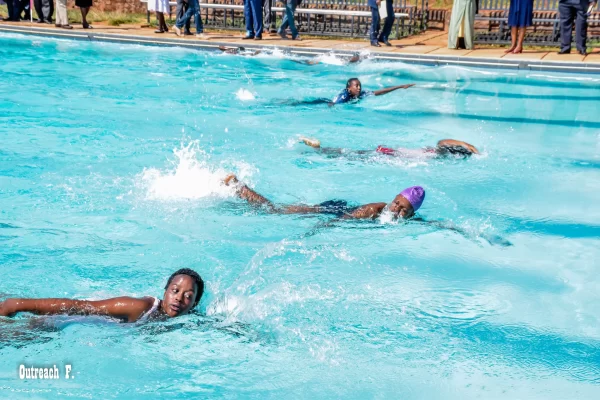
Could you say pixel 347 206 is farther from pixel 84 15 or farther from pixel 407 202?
pixel 84 15

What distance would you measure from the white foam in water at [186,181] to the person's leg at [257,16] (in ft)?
30.7

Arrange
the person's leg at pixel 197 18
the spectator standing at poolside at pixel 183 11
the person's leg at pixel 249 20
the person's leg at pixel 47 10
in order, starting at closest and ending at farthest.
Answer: the person's leg at pixel 249 20 < the person's leg at pixel 197 18 < the spectator standing at poolside at pixel 183 11 < the person's leg at pixel 47 10

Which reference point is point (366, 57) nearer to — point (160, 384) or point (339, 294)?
point (339, 294)

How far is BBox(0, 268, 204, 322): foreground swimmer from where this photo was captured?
5238 millimetres

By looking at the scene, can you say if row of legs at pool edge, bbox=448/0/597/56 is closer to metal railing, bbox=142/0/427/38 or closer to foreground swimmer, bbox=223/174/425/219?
metal railing, bbox=142/0/427/38

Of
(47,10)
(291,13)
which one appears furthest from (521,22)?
(47,10)

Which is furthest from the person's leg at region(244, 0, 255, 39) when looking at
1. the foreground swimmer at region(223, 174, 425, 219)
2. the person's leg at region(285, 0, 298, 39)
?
the foreground swimmer at region(223, 174, 425, 219)

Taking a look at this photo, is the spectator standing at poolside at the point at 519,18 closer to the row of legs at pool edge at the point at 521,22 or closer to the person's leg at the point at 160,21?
the row of legs at pool edge at the point at 521,22

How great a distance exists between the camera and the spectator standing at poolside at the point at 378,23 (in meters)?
17.2

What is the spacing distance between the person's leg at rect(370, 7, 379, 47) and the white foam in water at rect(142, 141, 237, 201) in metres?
8.88

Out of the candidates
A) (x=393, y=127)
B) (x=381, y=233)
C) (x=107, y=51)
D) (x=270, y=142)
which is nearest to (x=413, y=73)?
(x=393, y=127)

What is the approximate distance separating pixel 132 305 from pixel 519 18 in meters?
12.8

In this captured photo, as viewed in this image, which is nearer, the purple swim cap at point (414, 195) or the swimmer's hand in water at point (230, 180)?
the purple swim cap at point (414, 195)

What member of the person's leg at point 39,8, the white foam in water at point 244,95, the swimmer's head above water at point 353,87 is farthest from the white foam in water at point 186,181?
the person's leg at point 39,8
